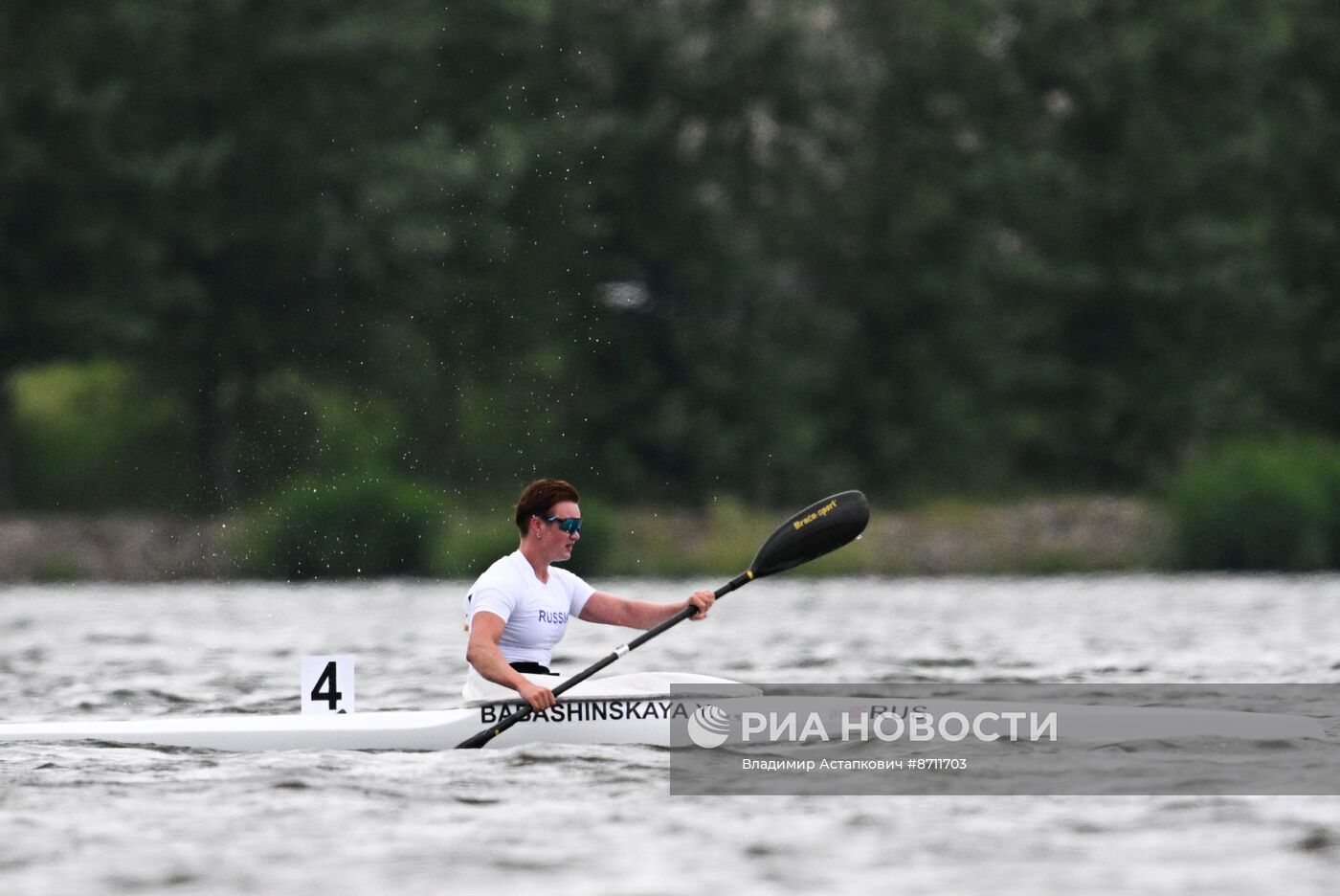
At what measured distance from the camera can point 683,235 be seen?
153 ft

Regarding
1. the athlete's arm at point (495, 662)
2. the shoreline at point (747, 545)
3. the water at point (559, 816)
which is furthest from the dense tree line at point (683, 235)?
the athlete's arm at point (495, 662)

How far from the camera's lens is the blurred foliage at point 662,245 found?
41281 millimetres

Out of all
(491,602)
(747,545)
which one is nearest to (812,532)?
Answer: (491,602)

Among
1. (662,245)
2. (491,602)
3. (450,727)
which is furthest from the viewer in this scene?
(662,245)

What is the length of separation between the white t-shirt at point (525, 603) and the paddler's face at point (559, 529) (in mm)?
167

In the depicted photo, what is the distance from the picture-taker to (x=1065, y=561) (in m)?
A: 35.5

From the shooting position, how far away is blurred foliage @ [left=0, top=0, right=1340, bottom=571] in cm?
4128

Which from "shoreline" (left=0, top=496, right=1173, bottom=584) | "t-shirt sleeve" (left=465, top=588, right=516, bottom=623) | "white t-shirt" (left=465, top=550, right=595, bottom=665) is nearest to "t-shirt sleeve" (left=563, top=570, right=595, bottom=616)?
"white t-shirt" (left=465, top=550, right=595, bottom=665)

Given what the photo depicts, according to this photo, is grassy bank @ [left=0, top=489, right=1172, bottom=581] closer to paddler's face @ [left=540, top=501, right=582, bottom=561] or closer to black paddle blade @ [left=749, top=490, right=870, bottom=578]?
black paddle blade @ [left=749, top=490, right=870, bottom=578]

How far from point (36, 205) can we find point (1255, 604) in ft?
79.0

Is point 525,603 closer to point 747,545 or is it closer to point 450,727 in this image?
point 450,727

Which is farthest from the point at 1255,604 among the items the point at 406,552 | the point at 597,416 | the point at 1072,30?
the point at 1072,30

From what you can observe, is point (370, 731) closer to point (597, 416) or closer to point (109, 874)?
point (109, 874)
